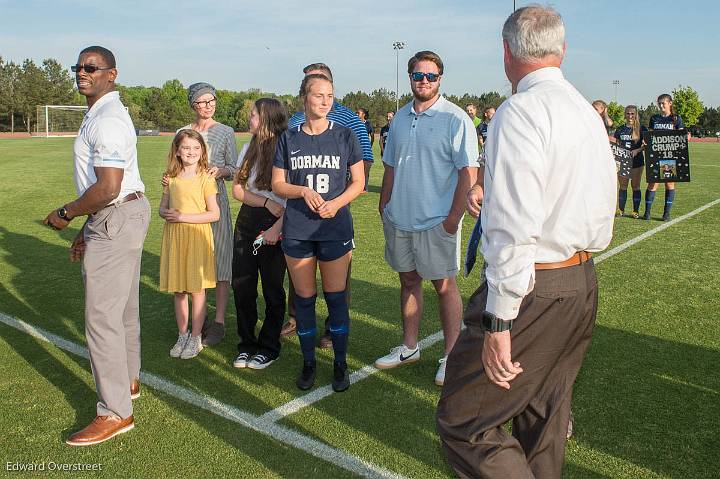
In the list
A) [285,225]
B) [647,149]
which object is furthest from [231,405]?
[647,149]

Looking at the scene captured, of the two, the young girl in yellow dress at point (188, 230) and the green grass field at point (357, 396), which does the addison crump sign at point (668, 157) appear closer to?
the green grass field at point (357, 396)

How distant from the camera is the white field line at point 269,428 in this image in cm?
326

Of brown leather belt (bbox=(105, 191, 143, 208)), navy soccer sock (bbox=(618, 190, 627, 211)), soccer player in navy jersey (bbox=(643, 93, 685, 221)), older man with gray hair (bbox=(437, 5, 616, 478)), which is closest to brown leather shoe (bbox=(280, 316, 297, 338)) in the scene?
brown leather belt (bbox=(105, 191, 143, 208))

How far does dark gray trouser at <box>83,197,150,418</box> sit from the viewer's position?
3.49 m

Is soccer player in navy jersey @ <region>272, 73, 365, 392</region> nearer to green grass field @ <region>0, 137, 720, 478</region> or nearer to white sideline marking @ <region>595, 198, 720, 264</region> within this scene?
green grass field @ <region>0, 137, 720, 478</region>

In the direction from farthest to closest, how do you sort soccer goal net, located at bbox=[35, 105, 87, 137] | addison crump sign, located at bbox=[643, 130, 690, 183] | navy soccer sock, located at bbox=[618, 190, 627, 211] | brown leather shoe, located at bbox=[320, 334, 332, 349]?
1. soccer goal net, located at bbox=[35, 105, 87, 137]
2. navy soccer sock, located at bbox=[618, 190, 627, 211]
3. addison crump sign, located at bbox=[643, 130, 690, 183]
4. brown leather shoe, located at bbox=[320, 334, 332, 349]

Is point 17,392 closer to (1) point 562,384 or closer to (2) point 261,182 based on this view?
A: (2) point 261,182

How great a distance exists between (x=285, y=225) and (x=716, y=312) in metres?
4.23

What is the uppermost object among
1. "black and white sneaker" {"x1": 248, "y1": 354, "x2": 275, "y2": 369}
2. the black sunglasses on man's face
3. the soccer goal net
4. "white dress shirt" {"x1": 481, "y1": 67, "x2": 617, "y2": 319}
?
the soccer goal net

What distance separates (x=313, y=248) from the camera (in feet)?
13.5

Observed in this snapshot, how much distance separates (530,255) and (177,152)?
133 inches

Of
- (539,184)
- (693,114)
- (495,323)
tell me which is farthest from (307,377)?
(693,114)

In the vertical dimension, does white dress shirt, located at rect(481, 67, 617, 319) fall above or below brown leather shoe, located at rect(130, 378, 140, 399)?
above

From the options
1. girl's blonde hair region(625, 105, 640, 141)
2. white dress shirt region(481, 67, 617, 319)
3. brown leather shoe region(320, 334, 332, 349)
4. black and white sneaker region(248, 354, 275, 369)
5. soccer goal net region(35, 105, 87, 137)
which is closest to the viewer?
white dress shirt region(481, 67, 617, 319)
